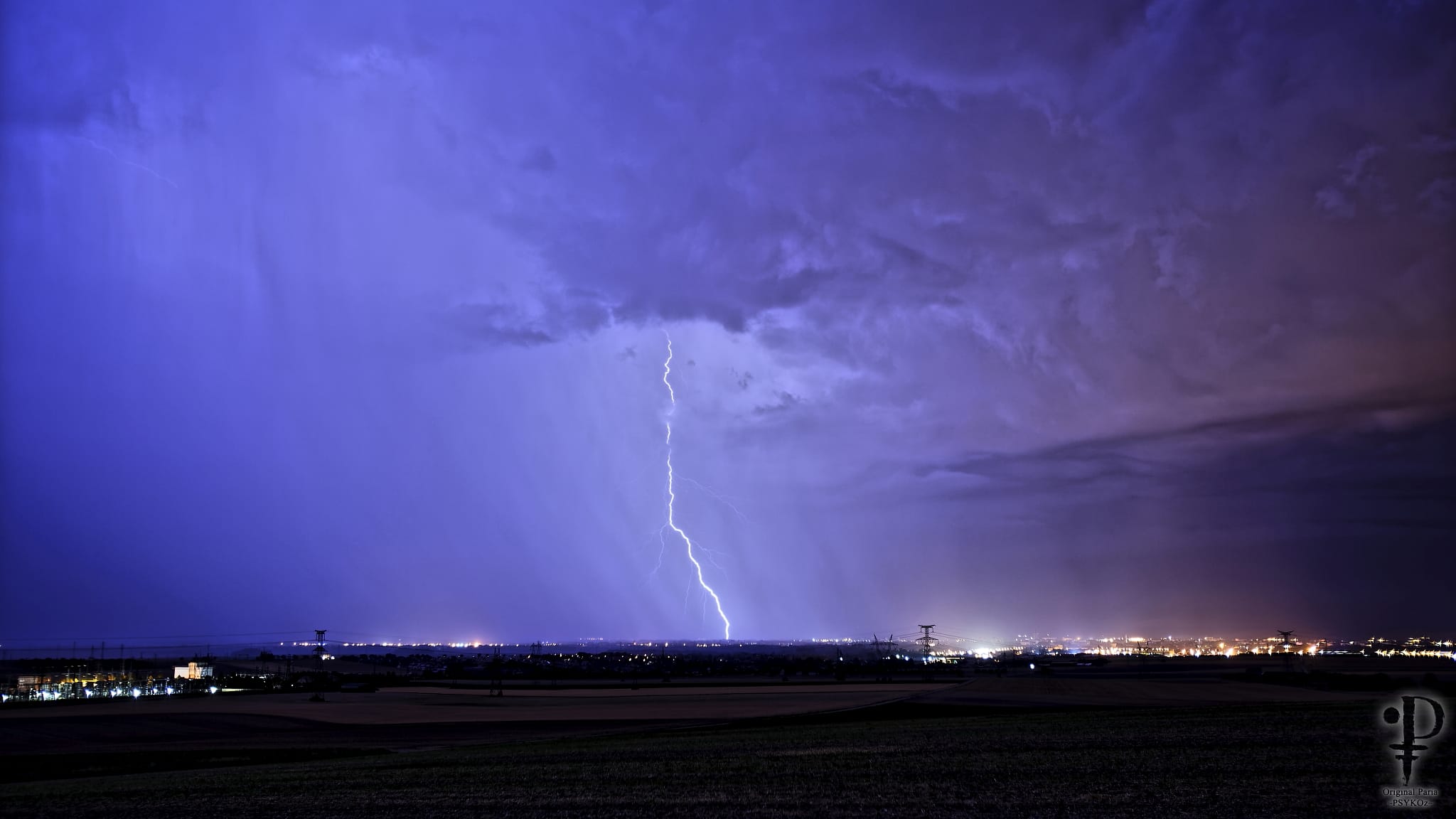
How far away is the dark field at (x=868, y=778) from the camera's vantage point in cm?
1421

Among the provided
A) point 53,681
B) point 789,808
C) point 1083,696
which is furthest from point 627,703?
point 53,681

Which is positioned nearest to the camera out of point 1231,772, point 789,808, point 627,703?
point 789,808

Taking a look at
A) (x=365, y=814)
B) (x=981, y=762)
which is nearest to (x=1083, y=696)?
(x=981, y=762)

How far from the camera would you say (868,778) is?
55.6 feet

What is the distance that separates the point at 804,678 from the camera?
93500 millimetres

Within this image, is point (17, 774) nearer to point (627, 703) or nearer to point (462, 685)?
point (627, 703)

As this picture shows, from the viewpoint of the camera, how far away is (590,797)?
16.2 m

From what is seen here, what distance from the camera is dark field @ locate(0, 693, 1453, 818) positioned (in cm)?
1421

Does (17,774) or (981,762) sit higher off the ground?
(981,762)

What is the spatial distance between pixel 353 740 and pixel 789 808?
26175mm

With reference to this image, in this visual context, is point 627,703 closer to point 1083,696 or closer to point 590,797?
point 1083,696

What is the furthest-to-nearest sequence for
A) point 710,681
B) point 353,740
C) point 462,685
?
point 710,681
point 462,685
point 353,740

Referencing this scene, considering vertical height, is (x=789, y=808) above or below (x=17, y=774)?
above

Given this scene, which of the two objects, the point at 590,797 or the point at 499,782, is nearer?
the point at 590,797
